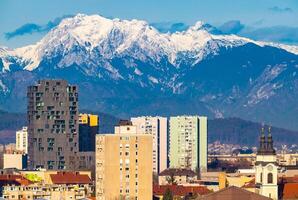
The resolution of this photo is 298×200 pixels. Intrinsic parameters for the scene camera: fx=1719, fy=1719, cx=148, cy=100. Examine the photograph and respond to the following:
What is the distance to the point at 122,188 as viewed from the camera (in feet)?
283

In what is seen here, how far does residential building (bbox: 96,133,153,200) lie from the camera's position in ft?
284

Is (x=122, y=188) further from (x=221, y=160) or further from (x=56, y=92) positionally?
(x=221, y=160)

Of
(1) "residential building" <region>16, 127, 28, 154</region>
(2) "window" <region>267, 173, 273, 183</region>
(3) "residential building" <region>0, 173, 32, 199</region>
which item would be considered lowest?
(3) "residential building" <region>0, 173, 32, 199</region>

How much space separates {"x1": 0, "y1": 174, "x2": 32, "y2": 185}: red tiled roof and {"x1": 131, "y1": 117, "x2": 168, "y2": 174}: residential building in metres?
49.7

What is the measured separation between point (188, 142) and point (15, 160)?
110 ft

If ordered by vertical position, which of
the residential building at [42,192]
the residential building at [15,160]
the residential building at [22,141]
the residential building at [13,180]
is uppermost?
the residential building at [22,141]

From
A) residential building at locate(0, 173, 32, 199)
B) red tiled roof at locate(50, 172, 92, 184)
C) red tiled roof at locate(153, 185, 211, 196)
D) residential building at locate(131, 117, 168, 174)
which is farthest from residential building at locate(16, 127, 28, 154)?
red tiled roof at locate(153, 185, 211, 196)

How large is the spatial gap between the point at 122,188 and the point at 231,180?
1174 inches

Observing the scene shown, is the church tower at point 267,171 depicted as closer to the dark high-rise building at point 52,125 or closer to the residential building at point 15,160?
the dark high-rise building at point 52,125

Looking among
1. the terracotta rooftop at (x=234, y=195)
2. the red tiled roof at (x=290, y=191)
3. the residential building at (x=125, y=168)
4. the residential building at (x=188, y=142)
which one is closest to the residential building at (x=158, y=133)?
the residential building at (x=188, y=142)

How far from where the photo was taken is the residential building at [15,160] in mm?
147350

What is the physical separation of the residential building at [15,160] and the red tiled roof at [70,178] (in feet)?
99.1

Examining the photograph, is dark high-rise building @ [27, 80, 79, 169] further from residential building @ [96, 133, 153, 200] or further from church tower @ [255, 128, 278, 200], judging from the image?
church tower @ [255, 128, 278, 200]

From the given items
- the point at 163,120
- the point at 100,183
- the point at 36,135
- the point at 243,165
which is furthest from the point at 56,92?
the point at 100,183
